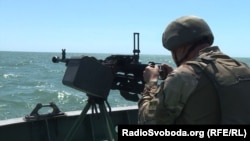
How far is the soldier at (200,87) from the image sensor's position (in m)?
2.21

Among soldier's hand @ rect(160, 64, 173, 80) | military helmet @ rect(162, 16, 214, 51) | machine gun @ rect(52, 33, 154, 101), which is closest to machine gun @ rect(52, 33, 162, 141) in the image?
machine gun @ rect(52, 33, 154, 101)

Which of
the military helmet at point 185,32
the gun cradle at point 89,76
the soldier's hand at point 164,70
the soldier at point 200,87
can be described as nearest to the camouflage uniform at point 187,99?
the soldier at point 200,87

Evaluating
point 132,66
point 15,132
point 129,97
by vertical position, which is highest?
point 132,66

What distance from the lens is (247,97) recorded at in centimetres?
227

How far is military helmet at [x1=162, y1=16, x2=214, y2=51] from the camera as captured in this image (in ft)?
7.75

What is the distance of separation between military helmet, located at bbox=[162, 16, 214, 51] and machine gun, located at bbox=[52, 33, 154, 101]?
1335 mm

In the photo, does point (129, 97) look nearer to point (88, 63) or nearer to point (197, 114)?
point (88, 63)

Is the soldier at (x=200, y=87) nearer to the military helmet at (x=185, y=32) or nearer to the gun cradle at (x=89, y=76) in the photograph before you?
the military helmet at (x=185, y=32)

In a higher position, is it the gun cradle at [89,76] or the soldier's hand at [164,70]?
the soldier's hand at [164,70]

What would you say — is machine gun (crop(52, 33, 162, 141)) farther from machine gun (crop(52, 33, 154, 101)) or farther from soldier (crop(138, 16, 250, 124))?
soldier (crop(138, 16, 250, 124))

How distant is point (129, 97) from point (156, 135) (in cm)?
176

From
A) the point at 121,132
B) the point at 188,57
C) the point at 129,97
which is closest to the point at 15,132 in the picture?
the point at 129,97

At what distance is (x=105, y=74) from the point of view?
3.82 metres

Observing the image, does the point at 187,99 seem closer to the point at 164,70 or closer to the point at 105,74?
the point at 164,70
